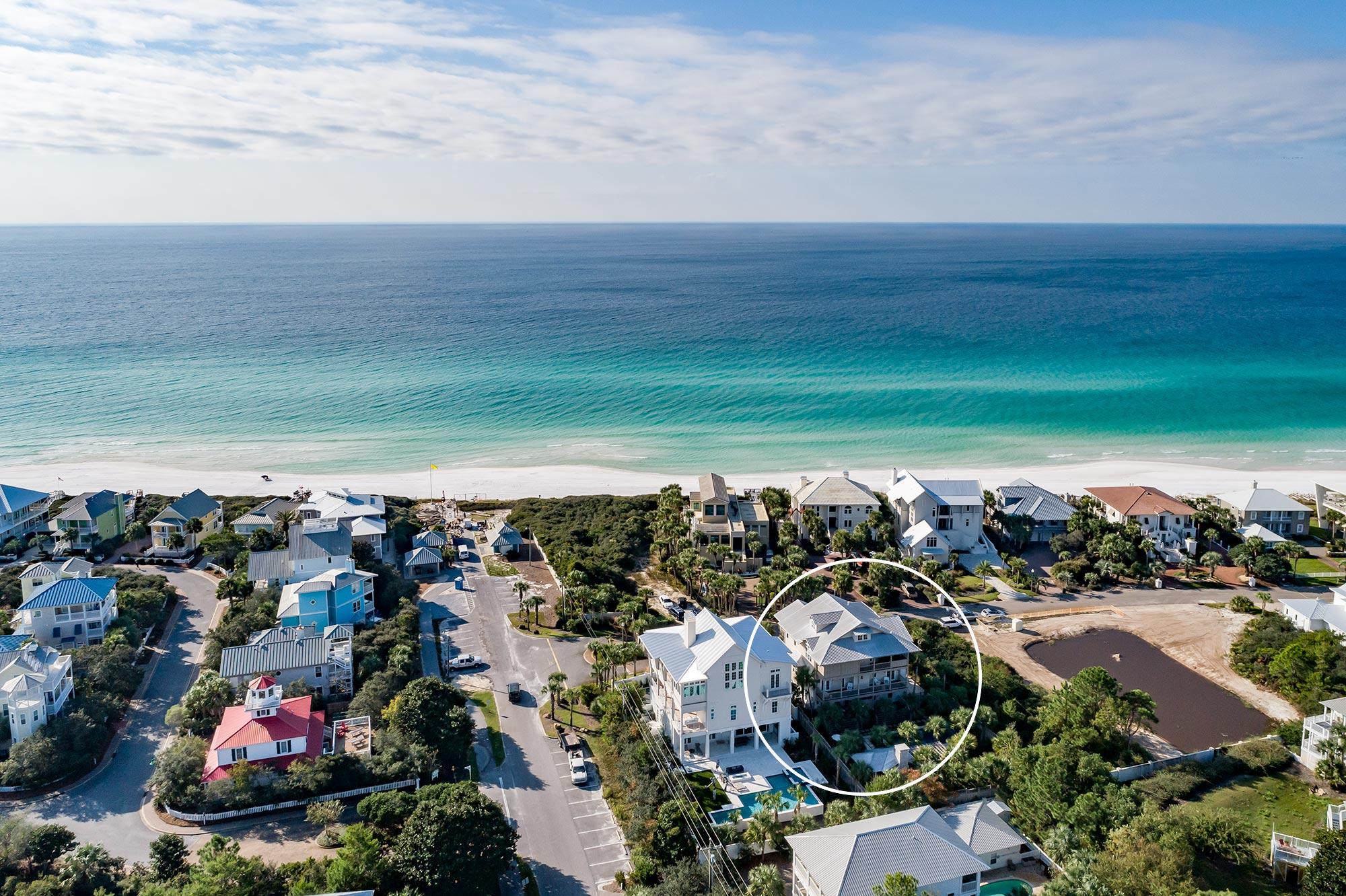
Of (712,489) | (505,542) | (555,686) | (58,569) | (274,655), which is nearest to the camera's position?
(555,686)

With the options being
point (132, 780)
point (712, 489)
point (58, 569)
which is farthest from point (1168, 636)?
point (58, 569)

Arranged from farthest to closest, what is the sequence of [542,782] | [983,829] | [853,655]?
[853,655], [542,782], [983,829]

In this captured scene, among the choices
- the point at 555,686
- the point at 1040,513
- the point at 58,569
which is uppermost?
the point at 1040,513

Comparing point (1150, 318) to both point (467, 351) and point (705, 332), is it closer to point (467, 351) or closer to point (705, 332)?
point (705, 332)

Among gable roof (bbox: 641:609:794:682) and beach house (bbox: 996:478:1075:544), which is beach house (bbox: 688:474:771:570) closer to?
gable roof (bbox: 641:609:794:682)

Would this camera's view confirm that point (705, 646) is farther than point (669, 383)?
No

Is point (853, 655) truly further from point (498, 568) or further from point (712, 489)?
point (498, 568)

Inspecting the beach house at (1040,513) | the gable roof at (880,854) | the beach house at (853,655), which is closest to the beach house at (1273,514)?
the beach house at (1040,513)
